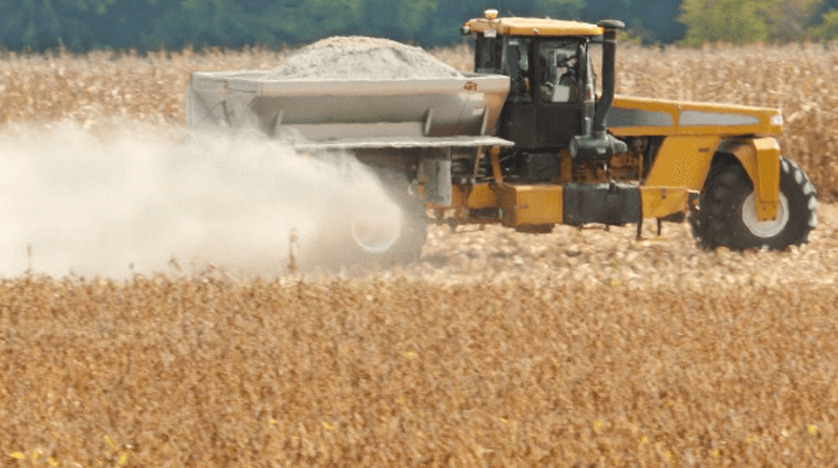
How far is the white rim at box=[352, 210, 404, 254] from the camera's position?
1212 cm

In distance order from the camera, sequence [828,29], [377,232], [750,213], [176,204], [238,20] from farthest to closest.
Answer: [828,29] < [238,20] < [750,213] < [377,232] < [176,204]

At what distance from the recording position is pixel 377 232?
12.2 metres

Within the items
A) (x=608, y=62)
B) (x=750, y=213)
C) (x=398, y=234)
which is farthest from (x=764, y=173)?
(x=398, y=234)

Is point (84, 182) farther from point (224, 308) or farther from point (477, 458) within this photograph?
point (477, 458)

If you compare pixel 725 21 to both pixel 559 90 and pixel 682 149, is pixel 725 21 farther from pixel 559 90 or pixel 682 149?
pixel 559 90

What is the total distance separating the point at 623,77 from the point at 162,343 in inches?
554

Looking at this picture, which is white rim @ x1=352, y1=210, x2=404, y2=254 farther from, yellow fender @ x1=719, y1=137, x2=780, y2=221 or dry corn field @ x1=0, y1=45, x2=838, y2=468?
yellow fender @ x1=719, y1=137, x2=780, y2=221

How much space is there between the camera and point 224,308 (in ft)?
29.2

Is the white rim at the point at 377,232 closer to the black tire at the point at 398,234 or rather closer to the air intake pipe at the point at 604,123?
the black tire at the point at 398,234

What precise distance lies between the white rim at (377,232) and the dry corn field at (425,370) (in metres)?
0.42

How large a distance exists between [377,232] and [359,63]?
1.45 meters

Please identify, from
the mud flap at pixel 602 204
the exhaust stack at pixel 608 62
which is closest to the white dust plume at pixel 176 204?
the mud flap at pixel 602 204

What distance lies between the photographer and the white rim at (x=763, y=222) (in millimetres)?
13156

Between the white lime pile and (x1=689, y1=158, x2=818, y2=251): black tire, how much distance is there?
2797mm
